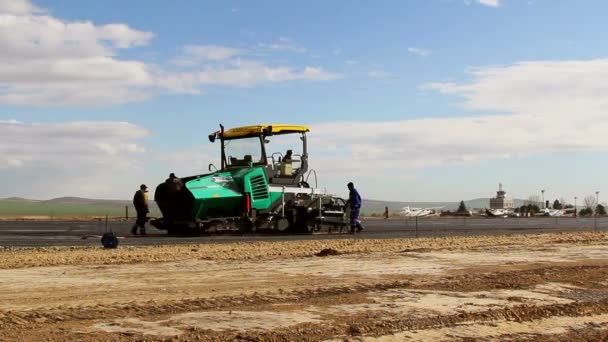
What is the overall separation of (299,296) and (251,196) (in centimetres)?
1359

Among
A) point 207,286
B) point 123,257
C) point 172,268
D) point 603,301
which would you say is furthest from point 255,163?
point 603,301

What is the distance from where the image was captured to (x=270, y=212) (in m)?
24.4

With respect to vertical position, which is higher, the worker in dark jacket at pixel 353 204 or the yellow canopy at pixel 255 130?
the yellow canopy at pixel 255 130

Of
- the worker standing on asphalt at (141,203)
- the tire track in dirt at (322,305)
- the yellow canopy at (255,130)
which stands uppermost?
the yellow canopy at (255,130)

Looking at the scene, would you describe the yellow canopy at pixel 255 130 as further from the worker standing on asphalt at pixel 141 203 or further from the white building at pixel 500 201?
the white building at pixel 500 201

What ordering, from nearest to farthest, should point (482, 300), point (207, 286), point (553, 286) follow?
point (482, 300)
point (207, 286)
point (553, 286)

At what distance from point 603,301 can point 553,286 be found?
1349mm

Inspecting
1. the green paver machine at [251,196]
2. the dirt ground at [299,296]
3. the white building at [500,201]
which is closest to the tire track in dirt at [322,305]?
the dirt ground at [299,296]

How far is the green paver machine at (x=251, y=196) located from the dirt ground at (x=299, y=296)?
6.27 metres

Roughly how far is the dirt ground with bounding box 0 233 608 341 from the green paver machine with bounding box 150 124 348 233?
20.6ft

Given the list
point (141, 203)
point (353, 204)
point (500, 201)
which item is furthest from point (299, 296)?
point (500, 201)

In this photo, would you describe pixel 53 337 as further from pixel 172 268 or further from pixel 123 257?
pixel 123 257

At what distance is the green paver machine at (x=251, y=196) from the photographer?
898 inches

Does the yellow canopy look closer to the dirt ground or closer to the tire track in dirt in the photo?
the dirt ground
